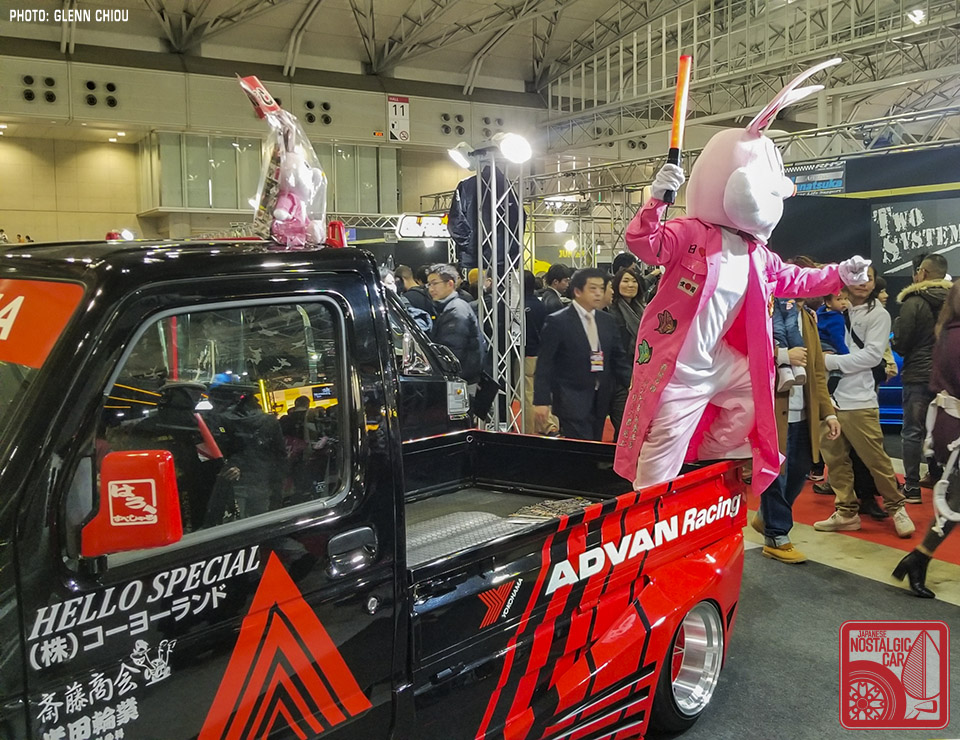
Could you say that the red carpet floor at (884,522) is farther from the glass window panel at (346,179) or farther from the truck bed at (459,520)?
the glass window panel at (346,179)

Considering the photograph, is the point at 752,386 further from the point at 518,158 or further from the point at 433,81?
the point at 433,81

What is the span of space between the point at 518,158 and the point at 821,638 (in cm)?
442

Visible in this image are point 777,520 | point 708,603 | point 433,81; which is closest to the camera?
point 708,603

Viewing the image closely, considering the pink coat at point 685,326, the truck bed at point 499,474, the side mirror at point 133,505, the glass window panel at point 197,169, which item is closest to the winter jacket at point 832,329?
the pink coat at point 685,326

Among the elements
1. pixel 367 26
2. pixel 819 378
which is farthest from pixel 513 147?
pixel 367 26

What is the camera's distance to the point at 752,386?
3270 millimetres

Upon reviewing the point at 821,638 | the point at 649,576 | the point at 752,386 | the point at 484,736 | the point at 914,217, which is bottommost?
the point at 821,638

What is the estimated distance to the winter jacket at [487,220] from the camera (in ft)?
23.4

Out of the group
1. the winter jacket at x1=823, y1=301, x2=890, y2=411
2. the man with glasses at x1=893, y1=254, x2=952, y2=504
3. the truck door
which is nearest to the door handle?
the truck door

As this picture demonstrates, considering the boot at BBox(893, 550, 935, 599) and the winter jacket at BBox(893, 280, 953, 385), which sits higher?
the winter jacket at BBox(893, 280, 953, 385)

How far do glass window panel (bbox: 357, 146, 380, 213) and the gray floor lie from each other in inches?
651

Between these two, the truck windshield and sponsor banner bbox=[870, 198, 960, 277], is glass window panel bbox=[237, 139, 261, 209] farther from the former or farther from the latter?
the truck windshield

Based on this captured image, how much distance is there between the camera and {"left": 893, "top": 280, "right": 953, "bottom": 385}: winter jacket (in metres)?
5.62

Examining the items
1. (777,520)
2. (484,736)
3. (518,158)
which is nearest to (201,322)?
(484,736)
